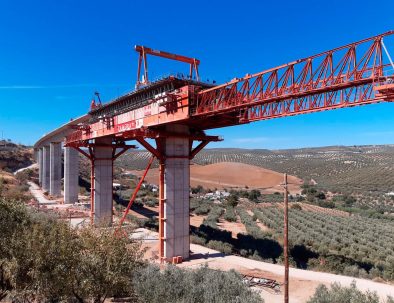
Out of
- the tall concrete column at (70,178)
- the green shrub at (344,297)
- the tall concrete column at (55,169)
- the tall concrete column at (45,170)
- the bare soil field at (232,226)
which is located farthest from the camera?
the tall concrete column at (45,170)

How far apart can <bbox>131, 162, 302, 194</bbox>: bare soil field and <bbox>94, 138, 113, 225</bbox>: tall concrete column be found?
71652 mm

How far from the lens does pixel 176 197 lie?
24.8 meters

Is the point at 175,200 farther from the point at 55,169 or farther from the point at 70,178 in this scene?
the point at 55,169

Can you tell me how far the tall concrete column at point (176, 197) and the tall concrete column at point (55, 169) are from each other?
165 ft

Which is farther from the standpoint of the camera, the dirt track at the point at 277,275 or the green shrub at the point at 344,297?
the dirt track at the point at 277,275

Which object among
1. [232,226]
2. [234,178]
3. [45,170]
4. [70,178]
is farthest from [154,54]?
[234,178]

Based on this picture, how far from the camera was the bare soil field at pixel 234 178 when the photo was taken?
114750 millimetres

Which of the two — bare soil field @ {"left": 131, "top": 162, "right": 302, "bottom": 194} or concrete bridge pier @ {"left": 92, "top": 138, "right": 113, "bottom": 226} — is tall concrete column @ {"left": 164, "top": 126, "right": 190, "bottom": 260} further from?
bare soil field @ {"left": 131, "top": 162, "right": 302, "bottom": 194}

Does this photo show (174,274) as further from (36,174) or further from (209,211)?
(36,174)

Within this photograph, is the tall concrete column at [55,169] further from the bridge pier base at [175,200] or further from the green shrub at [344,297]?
the green shrub at [344,297]

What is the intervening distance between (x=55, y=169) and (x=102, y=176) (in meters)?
33.0

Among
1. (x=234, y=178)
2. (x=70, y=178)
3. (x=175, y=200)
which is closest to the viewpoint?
(x=175, y=200)

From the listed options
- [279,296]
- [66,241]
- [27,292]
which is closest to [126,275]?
[66,241]

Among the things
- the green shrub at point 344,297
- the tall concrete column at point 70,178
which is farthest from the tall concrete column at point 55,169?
the green shrub at point 344,297
